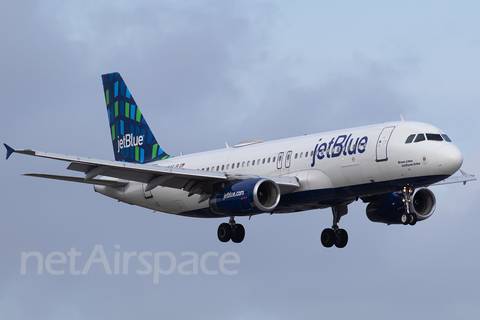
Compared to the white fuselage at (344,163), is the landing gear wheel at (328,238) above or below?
below

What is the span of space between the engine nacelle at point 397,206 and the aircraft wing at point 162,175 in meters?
6.17

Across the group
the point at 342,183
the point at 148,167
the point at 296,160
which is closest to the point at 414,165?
the point at 342,183

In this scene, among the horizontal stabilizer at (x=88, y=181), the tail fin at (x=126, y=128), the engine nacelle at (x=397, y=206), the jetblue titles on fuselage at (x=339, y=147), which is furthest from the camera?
the tail fin at (x=126, y=128)

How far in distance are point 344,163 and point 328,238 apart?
25.6 ft

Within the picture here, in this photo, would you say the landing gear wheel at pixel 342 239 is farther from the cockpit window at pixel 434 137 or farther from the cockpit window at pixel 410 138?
the cockpit window at pixel 434 137

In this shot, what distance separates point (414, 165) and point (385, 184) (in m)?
1.86

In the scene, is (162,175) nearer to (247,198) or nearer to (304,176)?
(247,198)

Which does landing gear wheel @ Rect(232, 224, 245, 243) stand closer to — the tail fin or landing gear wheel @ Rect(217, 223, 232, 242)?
landing gear wheel @ Rect(217, 223, 232, 242)

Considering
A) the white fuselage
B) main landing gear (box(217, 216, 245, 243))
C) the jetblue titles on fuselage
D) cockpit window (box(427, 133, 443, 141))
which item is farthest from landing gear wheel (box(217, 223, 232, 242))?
cockpit window (box(427, 133, 443, 141))

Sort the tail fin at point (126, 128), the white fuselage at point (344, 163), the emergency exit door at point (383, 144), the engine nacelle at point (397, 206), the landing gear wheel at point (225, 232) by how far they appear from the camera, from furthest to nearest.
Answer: the tail fin at point (126, 128), the landing gear wheel at point (225, 232), the engine nacelle at point (397, 206), the emergency exit door at point (383, 144), the white fuselage at point (344, 163)

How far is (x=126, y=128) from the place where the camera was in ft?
170

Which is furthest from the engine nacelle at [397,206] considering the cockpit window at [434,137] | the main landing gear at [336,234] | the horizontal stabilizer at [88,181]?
the horizontal stabilizer at [88,181]

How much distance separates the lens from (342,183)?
37.8m

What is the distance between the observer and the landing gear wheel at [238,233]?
42.7m
